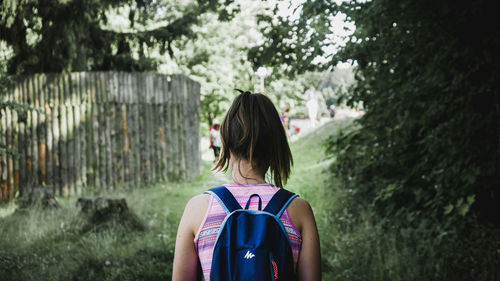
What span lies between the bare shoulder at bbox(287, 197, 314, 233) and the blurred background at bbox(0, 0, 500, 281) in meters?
0.63

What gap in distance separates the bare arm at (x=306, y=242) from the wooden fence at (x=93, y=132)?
901cm

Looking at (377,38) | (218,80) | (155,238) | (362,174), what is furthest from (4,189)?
(218,80)

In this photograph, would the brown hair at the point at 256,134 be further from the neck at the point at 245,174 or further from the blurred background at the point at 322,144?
the blurred background at the point at 322,144

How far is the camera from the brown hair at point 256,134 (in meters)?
1.95

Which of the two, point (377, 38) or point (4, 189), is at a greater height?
point (377, 38)

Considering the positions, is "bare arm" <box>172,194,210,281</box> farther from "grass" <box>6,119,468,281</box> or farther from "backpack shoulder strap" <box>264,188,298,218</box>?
"grass" <box>6,119,468,281</box>

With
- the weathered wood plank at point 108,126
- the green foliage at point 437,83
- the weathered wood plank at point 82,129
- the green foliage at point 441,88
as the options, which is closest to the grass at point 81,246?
the weathered wood plank at point 82,129

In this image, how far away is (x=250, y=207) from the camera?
1.85 meters

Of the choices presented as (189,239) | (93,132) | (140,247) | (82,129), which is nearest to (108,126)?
(93,132)

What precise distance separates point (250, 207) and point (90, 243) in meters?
4.61

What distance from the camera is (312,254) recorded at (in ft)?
6.27

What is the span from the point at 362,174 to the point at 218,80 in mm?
18205

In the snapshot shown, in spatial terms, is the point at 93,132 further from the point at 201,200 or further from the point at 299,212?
the point at 299,212

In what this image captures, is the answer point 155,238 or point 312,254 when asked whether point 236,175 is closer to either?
point 312,254
